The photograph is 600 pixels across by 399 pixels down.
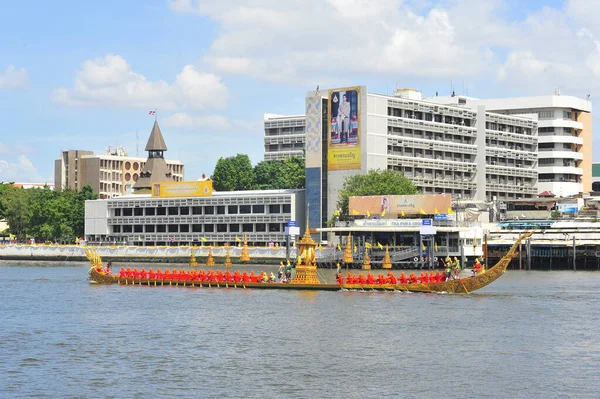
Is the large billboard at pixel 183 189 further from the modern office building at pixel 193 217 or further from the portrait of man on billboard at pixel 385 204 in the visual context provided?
the portrait of man on billboard at pixel 385 204

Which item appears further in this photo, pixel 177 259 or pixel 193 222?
pixel 193 222

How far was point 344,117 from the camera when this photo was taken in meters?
147

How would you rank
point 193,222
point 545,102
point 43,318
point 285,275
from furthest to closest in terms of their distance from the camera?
point 545,102, point 193,222, point 285,275, point 43,318

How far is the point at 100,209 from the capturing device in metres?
165

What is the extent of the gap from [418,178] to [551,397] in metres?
119

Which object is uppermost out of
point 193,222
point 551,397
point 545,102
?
point 545,102

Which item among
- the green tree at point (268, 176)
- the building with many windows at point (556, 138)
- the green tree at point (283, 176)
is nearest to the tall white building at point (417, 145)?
the building with many windows at point (556, 138)

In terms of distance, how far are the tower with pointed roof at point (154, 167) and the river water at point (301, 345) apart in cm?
9685

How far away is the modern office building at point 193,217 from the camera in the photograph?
150 meters

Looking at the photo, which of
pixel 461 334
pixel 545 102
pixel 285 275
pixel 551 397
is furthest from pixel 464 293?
pixel 545 102

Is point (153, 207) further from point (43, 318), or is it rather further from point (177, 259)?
point (43, 318)

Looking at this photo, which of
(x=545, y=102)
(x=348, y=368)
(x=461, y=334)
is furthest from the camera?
(x=545, y=102)

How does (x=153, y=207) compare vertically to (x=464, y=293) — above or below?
above

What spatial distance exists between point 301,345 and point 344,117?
3779 inches
